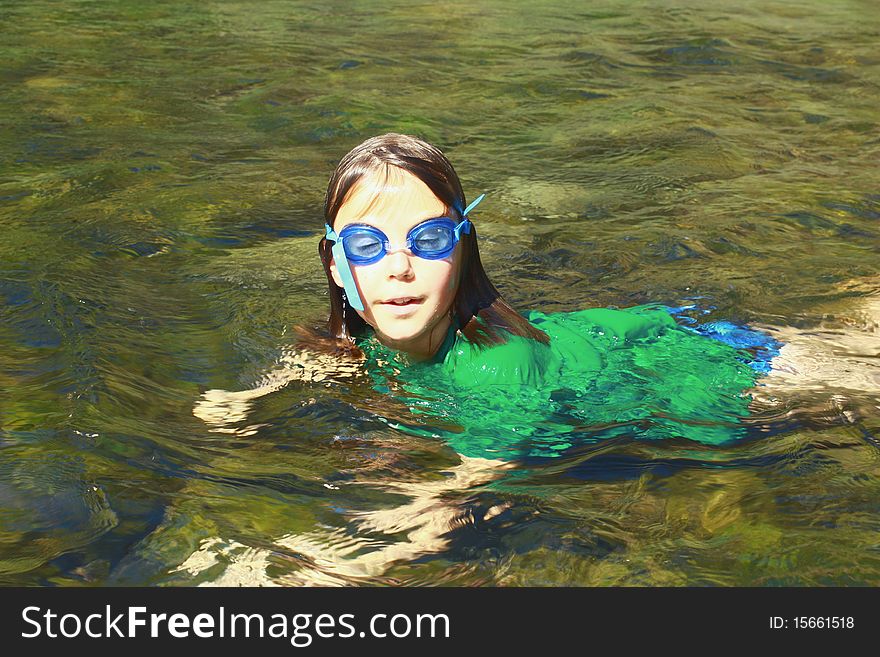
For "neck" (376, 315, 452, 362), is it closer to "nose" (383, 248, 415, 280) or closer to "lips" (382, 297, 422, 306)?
"lips" (382, 297, 422, 306)

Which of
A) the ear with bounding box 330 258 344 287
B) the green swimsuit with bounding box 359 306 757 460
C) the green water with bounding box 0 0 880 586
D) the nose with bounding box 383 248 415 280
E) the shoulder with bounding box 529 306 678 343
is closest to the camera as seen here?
the green water with bounding box 0 0 880 586

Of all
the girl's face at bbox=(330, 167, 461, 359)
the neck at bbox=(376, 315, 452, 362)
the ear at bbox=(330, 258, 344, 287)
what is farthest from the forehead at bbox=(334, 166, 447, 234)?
the neck at bbox=(376, 315, 452, 362)

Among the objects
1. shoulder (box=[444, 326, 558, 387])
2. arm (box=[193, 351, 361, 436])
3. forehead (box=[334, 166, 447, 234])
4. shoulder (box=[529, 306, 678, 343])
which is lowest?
arm (box=[193, 351, 361, 436])

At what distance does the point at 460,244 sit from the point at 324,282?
1.76 meters

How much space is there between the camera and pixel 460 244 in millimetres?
3594

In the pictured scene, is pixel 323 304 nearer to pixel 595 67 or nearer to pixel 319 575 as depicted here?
pixel 319 575

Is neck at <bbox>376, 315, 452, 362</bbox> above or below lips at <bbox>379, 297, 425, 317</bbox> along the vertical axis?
below

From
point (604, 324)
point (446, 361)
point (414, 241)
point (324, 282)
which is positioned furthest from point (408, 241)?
point (324, 282)

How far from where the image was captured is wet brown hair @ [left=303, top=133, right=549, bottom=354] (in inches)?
137

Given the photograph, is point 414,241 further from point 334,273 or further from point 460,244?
point 334,273

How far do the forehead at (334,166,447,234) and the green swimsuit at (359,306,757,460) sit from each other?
48cm

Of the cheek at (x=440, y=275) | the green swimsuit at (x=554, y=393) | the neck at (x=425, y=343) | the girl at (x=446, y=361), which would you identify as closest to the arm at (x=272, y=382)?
the girl at (x=446, y=361)

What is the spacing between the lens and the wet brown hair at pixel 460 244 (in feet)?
11.4
